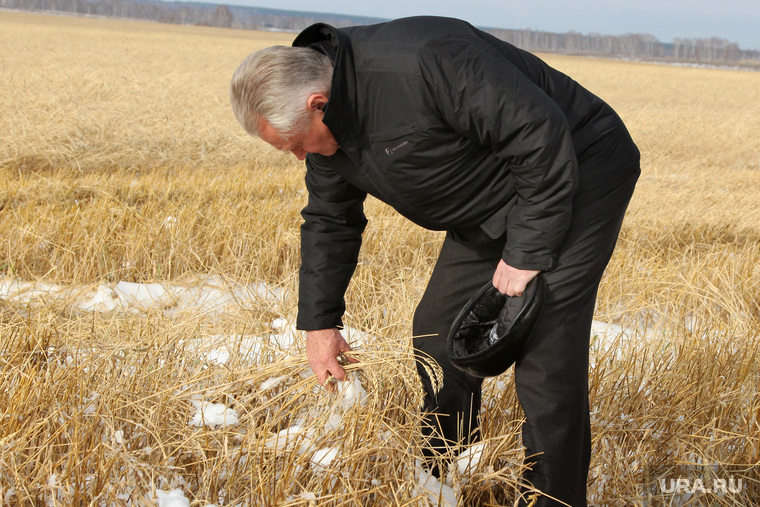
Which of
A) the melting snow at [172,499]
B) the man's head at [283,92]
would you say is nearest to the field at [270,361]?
the melting snow at [172,499]

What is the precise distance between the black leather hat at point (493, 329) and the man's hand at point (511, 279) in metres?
0.02

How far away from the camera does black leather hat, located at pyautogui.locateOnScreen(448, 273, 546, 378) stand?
1.85m

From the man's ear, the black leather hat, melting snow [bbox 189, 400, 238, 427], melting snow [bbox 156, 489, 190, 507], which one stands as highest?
the man's ear

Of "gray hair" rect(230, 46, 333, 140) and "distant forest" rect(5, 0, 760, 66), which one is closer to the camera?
"gray hair" rect(230, 46, 333, 140)

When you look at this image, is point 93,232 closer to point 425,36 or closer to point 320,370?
point 320,370

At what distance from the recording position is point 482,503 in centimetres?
218

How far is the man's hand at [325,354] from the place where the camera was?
222 cm

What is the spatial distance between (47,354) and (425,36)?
1.96m

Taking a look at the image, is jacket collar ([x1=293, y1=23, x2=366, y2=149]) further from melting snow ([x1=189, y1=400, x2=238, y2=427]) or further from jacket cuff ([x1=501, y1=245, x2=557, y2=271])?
melting snow ([x1=189, y1=400, x2=238, y2=427])

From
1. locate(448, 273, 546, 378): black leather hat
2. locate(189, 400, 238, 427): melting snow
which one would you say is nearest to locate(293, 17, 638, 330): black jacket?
locate(448, 273, 546, 378): black leather hat

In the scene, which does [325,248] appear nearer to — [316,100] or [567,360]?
[316,100]

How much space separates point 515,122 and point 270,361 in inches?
61.0

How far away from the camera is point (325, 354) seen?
7.29 feet

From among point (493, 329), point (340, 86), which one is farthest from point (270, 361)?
point (340, 86)
